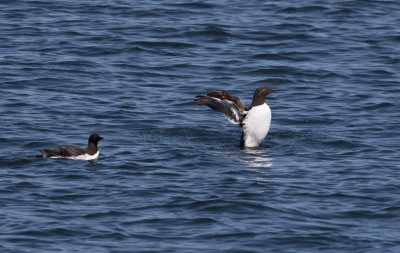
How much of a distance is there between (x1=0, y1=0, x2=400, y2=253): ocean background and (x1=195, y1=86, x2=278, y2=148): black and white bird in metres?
0.29

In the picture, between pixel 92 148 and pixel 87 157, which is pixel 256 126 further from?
pixel 87 157

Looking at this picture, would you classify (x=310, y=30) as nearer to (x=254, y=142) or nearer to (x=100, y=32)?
(x=100, y=32)

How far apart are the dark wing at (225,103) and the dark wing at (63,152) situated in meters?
2.47

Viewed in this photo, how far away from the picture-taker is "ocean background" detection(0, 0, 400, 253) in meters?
12.9

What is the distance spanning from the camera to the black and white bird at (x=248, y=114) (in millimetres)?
17703

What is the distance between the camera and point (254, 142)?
59.6 ft

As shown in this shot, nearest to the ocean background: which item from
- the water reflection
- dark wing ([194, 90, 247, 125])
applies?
the water reflection

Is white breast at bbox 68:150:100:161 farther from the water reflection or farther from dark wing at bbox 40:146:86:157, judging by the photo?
the water reflection

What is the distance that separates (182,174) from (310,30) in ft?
45.0

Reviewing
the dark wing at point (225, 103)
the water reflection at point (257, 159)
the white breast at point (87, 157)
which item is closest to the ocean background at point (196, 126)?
the water reflection at point (257, 159)

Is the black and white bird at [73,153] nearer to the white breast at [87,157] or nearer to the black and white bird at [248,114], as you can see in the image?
the white breast at [87,157]

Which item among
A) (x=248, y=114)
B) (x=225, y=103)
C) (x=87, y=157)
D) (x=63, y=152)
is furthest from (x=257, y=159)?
(x=63, y=152)

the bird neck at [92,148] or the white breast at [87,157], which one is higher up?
the bird neck at [92,148]

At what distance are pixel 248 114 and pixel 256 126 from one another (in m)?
0.43
